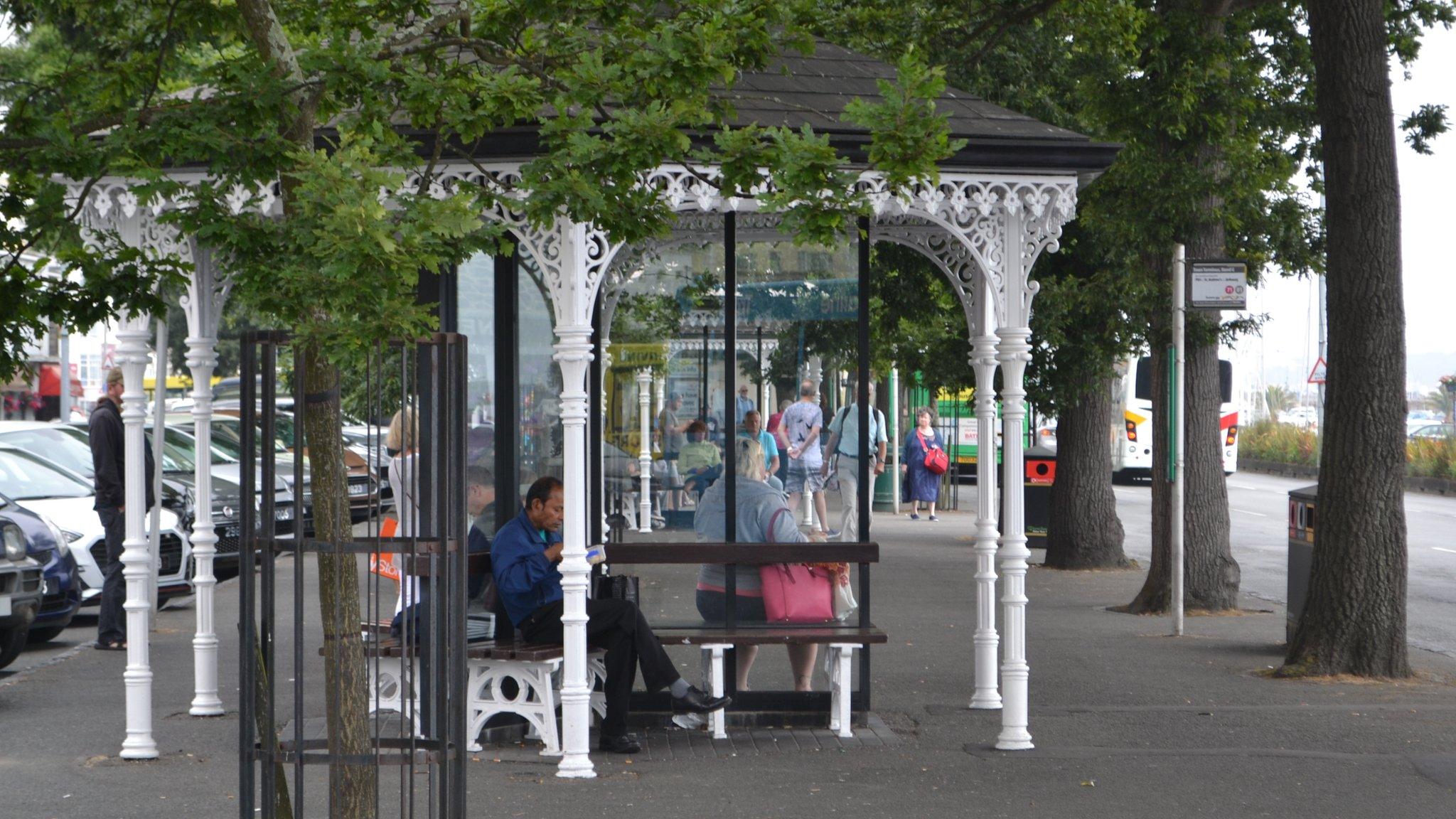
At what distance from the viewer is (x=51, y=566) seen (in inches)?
477

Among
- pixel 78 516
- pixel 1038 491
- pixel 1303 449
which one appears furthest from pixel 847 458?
pixel 1303 449

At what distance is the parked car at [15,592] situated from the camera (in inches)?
421

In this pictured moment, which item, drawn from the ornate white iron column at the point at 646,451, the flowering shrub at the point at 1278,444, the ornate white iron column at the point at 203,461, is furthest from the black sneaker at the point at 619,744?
the flowering shrub at the point at 1278,444

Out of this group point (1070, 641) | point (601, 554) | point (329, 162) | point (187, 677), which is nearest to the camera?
point (329, 162)

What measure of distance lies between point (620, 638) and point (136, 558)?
257 centimetres

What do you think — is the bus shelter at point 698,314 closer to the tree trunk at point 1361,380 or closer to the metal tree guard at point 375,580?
the tree trunk at point 1361,380

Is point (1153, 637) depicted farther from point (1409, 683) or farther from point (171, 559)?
point (171, 559)

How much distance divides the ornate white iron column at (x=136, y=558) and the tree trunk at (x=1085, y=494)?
11633 mm

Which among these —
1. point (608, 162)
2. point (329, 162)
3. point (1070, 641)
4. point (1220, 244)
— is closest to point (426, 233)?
point (329, 162)

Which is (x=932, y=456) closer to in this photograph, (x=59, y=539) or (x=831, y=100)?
(x=59, y=539)

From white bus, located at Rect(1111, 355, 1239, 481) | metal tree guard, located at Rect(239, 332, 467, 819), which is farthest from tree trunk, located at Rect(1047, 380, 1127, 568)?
white bus, located at Rect(1111, 355, 1239, 481)

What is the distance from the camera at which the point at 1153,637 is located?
13.2 meters

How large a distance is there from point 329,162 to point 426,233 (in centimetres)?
32

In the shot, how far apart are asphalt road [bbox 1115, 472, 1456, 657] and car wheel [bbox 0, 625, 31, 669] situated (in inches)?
410
